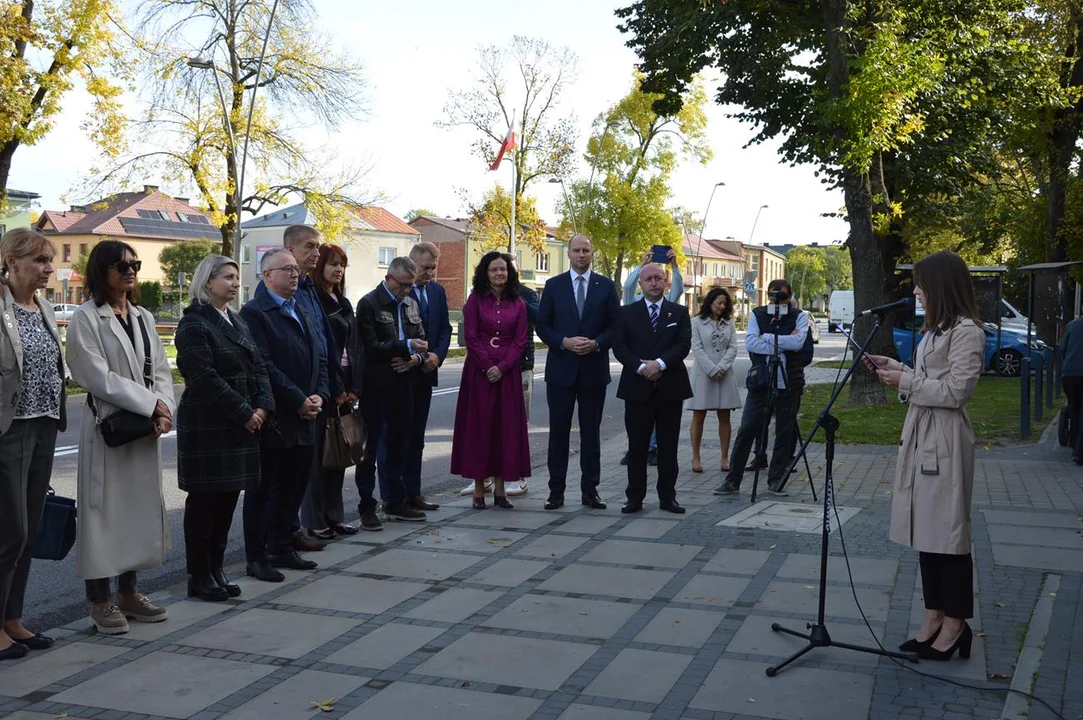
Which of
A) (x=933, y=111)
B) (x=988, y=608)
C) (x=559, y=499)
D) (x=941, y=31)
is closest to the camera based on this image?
(x=988, y=608)

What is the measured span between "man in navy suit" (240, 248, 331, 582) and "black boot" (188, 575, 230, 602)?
1.42 ft

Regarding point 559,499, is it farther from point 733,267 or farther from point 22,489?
point 733,267

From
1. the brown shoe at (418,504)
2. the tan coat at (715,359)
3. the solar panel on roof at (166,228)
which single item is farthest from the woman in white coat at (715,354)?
the solar panel on roof at (166,228)

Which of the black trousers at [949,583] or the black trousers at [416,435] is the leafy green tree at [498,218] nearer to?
the black trousers at [416,435]

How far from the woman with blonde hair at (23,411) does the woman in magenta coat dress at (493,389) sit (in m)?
3.94

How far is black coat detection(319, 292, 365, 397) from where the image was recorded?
24.3ft

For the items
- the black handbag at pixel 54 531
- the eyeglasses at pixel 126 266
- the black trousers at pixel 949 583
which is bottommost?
the black trousers at pixel 949 583

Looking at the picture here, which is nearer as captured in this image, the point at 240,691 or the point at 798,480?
the point at 240,691

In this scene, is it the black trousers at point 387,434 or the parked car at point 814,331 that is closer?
the black trousers at point 387,434

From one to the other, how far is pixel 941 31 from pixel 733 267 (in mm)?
134140

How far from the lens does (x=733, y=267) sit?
151 m

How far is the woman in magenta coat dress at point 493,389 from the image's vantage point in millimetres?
8703

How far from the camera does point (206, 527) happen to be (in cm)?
589

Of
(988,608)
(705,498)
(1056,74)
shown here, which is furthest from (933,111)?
(988,608)
